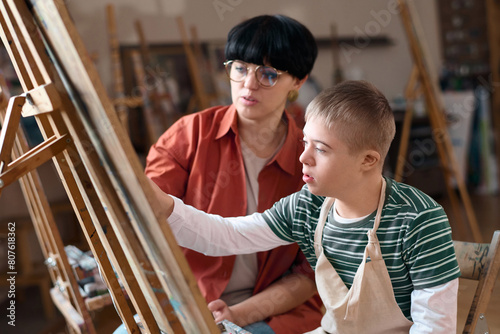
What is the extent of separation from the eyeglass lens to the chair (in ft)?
2.01

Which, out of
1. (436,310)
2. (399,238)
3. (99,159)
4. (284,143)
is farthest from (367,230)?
(99,159)

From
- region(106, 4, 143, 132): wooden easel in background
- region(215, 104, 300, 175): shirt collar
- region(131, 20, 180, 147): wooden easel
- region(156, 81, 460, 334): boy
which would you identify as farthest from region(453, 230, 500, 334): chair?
region(131, 20, 180, 147): wooden easel

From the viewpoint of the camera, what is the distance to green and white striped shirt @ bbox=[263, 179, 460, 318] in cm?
97

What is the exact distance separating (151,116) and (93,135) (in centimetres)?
324

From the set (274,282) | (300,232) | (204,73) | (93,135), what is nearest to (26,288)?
(204,73)

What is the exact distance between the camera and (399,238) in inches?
39.7

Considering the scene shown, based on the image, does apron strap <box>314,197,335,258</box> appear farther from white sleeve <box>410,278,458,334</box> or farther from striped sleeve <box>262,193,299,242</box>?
white sleeve <box>410,278,458,334</box>

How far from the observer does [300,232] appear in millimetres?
1173

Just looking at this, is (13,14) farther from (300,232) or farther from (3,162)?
(300,232)

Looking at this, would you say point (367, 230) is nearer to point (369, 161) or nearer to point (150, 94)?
point (369, 161)

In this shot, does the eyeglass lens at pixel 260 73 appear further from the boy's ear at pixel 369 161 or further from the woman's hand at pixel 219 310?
the woman's hand at pixel 219 310

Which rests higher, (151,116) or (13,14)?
(13,14)

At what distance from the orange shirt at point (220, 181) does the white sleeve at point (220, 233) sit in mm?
178

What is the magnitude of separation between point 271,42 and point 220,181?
380mm
